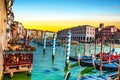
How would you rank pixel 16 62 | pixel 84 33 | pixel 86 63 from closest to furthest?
pixel 16 62 < pixel 86 63 < pixel 84 33

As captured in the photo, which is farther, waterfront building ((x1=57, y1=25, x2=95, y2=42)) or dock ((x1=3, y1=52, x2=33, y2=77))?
waterfront building ((x1=57, y1=25, x2=95, y2=42))

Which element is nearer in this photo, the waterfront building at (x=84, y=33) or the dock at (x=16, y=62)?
the dock at (x=16, y=62)

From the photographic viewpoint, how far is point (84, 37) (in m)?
97.9

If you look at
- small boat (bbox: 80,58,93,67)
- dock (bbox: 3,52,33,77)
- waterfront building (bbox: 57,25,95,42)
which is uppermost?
waterfront building (bbox: 57,25,95,42)

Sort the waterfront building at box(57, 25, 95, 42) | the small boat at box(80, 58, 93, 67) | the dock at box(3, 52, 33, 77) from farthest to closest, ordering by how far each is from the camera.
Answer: the waterfront building at box(57, 25, 95, 42)
the small boat at box(80, 58, 93, 67)
the dock at box(3, 52, 33, 77)

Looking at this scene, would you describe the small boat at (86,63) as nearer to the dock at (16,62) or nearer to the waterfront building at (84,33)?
the dock at (16,62)

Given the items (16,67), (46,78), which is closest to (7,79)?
(16,67)

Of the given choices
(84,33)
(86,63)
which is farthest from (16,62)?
(84,33)

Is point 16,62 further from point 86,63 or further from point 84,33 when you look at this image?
point 84,33

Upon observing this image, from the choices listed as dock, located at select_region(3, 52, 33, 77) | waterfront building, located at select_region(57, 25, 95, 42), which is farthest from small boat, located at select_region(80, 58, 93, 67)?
waterfront building, located at select_region(57, 25, 95, 42)

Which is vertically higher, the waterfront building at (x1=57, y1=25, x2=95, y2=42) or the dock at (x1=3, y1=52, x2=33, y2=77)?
the waterfront building at (x1=57, y1=25, x2=95, y2=42)

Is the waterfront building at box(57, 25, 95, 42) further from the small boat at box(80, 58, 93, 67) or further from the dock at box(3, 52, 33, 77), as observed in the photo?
the dock at box(3, 52, 33, 77)

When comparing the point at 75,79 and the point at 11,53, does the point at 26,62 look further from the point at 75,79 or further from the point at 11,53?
the point at 75,79

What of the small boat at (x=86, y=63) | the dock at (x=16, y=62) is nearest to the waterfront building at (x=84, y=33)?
the small boat at (x=86, y=63)
